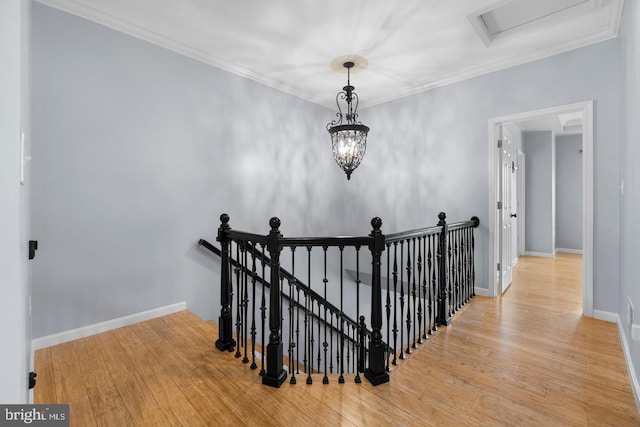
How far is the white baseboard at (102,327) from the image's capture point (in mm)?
2249

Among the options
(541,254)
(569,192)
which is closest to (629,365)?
(541,254)

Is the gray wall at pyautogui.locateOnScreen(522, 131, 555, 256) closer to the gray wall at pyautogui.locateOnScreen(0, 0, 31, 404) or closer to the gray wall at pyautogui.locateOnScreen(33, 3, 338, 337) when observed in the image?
the gray wall at pyautogui.locateOnScreen(33, 3, 338, 337)

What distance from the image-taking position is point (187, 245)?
118 inches

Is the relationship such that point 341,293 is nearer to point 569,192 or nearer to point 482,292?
point 482,292

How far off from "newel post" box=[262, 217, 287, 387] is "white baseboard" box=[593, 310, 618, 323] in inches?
120

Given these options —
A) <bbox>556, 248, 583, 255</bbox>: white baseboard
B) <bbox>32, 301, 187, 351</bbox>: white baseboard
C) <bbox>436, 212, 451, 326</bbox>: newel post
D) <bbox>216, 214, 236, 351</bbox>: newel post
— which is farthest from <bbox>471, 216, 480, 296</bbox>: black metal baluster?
<bbox>556, 248, 583, 255</bbox>: white baseboard

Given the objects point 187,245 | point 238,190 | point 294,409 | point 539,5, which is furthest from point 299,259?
point 539,5

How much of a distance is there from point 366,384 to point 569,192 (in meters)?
7.13

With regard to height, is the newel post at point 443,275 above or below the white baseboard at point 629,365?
above

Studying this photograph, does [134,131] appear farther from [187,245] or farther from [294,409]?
[294,409]

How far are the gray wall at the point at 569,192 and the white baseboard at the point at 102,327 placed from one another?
25.2ft

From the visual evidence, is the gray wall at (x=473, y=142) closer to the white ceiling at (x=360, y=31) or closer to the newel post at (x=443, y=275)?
the white ceiling at (x=360, y=31)

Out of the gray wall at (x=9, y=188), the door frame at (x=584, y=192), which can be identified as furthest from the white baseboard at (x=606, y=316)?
the gray wall at (x=9, y=188)

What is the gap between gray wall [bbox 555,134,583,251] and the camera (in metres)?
6.39
